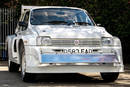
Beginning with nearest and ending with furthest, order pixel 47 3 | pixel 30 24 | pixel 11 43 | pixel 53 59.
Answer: pixel 53 59 → pixel 30 24 → pixel 11 43 → pixel 47 3

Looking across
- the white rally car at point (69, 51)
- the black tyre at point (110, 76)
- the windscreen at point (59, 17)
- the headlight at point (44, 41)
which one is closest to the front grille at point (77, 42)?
the white rally car at point (69, 51)

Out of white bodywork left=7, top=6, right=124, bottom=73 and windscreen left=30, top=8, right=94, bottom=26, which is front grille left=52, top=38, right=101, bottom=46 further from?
windscreen left=30, top=8, right=94, bottom=26

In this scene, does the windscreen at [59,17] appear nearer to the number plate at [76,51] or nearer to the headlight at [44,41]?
the headlight at [44,41]

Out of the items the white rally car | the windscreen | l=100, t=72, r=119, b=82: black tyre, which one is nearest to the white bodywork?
the white rally car

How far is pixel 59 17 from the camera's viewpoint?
10352mm

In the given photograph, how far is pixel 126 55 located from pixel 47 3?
4.31 m

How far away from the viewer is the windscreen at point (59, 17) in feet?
33.2

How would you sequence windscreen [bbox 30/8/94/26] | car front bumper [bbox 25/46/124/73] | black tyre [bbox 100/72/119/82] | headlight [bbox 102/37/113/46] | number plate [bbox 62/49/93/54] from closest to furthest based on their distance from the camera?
car front bumper [bbox 25/46/124/73] → number plate [bbox 62/49/93/54] → headlight [bbox 102/37/113/46] → black tyre [bbox 100/72/119/82] → windscreen [bbox 30/8/94/26]

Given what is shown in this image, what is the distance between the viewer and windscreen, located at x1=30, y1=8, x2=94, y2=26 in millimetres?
10117

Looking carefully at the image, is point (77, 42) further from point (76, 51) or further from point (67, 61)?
point (67, 61)

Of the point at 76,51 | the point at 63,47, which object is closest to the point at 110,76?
Result: the point at 76,51

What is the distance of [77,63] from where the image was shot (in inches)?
340

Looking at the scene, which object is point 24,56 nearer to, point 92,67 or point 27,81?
point 27,81

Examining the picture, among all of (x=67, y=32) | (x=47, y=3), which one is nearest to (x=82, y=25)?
(x=67, y=32)
